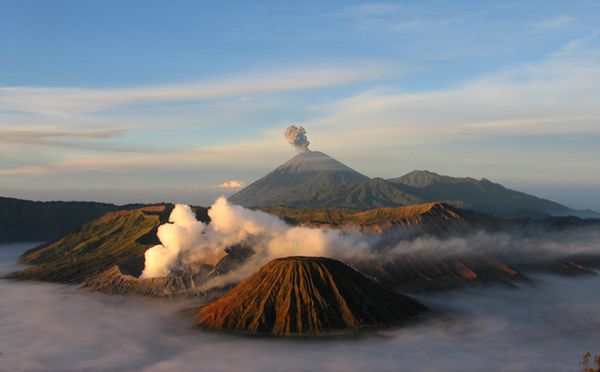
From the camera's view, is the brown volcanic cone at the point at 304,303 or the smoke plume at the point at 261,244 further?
the smoke plume at the point at 261,244

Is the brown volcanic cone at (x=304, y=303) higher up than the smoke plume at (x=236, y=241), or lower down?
lower down

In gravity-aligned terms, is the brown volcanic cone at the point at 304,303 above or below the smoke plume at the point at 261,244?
below

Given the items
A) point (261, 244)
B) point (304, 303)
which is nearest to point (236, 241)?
point (261, 244)

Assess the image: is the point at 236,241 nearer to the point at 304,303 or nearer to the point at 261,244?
the point at 261,244

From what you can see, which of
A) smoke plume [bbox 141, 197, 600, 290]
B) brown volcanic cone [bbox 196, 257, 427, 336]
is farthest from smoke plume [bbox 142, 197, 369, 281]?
brown volcanic cone [bbox 196, 257, 427, 336]

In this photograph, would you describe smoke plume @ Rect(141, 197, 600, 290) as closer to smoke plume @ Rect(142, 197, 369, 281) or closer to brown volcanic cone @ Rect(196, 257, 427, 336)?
smoke plume @ Rect(142, 197, 369, 281)

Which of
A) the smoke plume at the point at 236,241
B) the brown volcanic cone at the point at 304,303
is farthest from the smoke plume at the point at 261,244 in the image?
the brown volcanic cone at the point at 304,303

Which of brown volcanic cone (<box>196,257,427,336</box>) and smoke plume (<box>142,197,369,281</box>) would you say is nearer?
Answer: brown volcanic cone (<box>196,257,427,336</box>)

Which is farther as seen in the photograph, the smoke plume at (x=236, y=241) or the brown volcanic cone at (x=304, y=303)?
the smoke plume at (x=236, y=241)

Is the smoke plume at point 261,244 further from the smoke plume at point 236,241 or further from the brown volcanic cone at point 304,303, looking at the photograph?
the brown volcanic cone at point 304,303
